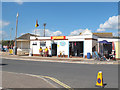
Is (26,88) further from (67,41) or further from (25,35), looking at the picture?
(25,35)

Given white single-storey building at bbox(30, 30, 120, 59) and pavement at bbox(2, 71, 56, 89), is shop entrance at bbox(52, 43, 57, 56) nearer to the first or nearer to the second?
white single-storey building at bbox(30, 30, 120, 59)

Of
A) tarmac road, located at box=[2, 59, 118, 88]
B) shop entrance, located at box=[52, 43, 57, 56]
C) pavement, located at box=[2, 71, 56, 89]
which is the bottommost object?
tarmac road, located at box=[2, 59, 118, 88]

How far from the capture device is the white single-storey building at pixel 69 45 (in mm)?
22944

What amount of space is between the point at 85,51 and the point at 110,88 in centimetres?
1695

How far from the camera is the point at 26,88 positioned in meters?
5.69

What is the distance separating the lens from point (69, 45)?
973 inches

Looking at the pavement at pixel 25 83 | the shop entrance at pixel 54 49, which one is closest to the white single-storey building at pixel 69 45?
the shop entrance at pixel 54 49

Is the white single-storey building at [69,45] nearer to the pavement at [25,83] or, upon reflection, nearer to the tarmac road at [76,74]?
the tarmac road at [76,74]

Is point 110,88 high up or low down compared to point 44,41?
down

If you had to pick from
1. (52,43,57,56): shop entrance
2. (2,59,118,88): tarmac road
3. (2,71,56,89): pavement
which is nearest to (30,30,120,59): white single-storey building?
(52,43,57,56): shop entrance

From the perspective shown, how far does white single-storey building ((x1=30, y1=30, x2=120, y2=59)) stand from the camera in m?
22.9

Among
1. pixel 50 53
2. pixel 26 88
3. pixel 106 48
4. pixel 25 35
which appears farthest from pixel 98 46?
pixel 25 35

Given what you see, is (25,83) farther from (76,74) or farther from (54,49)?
(54,49)

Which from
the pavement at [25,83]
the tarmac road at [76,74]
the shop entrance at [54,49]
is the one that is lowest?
the tarmac road at [76,74]
